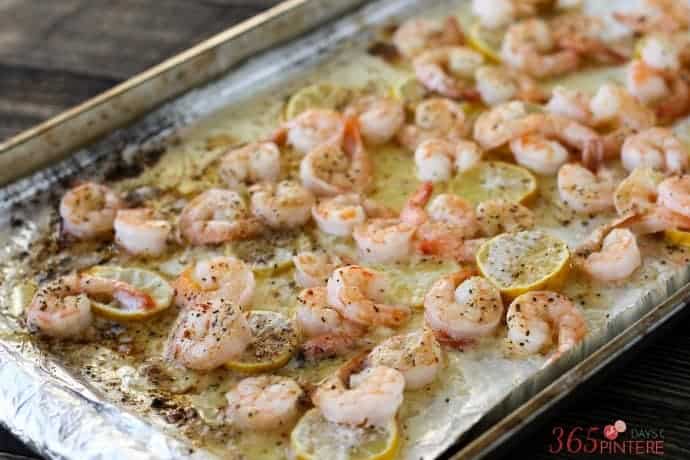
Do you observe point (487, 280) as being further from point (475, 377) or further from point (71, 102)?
point (71, 102)

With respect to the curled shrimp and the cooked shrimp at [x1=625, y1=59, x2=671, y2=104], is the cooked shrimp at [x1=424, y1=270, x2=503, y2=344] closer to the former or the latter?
the curled shrimp

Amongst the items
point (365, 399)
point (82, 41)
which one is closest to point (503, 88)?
point (365, 399)

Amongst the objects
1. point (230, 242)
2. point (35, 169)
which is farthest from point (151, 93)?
point (230, 242)

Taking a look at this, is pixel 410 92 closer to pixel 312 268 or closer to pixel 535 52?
pixel 535 52

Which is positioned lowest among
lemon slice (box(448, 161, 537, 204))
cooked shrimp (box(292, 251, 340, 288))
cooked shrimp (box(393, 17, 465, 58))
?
cooked shrimp (box(292, 251, 340, 288))

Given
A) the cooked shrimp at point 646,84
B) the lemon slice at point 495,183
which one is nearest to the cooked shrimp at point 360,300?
the lemon slice at point 495,183

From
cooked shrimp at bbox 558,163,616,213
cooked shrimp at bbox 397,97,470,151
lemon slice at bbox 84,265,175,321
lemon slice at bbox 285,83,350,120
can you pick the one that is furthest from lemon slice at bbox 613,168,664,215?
lemon slice at bbox 84,265,175,321
